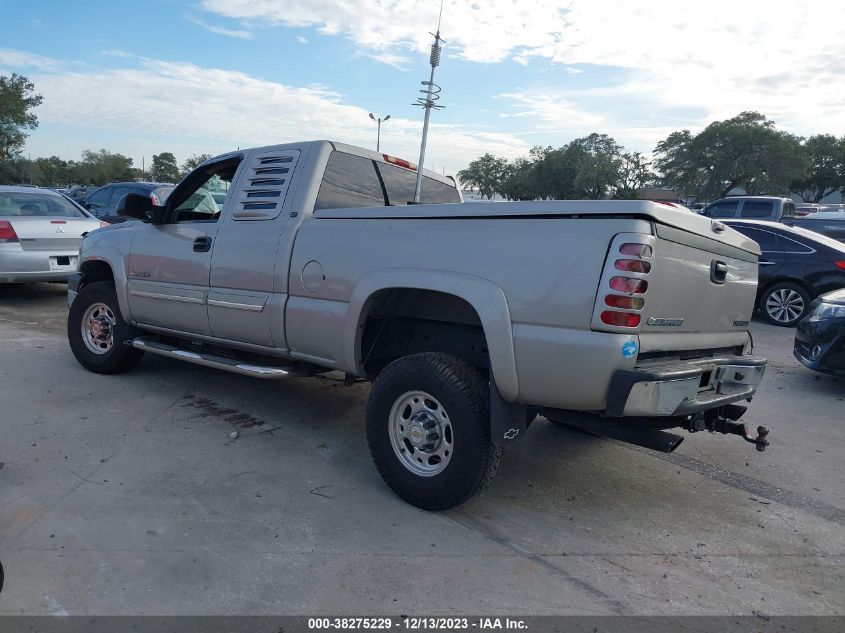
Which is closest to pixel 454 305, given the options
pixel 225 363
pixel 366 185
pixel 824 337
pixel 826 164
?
pixel 366 185

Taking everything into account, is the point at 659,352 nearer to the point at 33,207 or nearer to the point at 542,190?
the point at 33,207

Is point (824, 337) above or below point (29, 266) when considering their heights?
above

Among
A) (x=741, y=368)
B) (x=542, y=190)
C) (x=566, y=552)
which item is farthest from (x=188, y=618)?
(x=542, y=190)

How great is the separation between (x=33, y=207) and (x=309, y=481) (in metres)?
7.81

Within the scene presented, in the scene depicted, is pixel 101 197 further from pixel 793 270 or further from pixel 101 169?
pixel 101 169

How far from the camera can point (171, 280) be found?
510cm

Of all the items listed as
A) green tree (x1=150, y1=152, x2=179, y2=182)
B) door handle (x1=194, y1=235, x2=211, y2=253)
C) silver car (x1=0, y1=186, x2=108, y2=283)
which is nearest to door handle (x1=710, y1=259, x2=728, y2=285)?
door handle (x1=194, y1=235, x2=211, y2=253)

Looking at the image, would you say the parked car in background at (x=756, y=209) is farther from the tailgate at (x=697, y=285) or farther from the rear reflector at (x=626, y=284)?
the rear reflector at (x=626, y=284)

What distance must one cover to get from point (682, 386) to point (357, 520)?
180cm

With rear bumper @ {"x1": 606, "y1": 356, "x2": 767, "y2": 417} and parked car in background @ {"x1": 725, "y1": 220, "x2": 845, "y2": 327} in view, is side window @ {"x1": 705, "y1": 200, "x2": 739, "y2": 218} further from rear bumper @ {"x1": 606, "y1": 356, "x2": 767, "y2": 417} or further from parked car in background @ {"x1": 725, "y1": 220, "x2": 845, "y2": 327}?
rear bumper @ {"x1": 606, "y1": 356, "x2": 767, "y2": 417}

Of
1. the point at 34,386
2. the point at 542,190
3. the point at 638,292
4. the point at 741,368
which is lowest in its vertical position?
the point at 34,386

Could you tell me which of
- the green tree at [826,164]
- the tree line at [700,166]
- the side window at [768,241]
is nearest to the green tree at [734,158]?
the tree line at [700,166]

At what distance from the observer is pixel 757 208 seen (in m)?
15.7

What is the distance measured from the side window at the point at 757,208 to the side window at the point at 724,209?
224 millimetres
